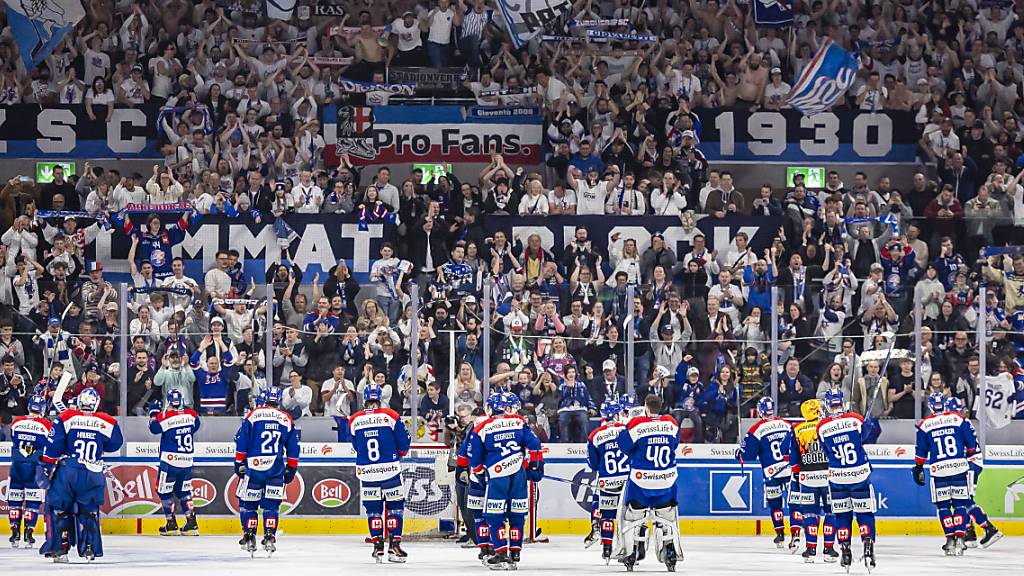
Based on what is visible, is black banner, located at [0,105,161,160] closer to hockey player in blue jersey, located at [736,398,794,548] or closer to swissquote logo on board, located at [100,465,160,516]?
swissquote logo on board, located at [100,465,160,516]

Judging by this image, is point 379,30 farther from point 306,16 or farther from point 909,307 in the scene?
point 909,307

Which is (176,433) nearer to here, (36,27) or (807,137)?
(36,27)

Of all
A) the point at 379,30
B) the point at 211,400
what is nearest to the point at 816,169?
the point at 379,30

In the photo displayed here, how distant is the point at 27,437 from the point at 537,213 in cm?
830

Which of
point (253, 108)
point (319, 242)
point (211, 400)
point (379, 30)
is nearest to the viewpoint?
point (211, 400)

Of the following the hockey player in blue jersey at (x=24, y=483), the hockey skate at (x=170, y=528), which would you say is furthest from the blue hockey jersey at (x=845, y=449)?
the hockey player in blue jersey at (x=24, y=483)

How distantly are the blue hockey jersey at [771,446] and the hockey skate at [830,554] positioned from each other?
3.95 feet

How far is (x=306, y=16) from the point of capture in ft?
94.4

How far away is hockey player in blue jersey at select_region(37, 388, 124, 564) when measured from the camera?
16.7m

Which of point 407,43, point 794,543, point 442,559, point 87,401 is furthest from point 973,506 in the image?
point 407,43

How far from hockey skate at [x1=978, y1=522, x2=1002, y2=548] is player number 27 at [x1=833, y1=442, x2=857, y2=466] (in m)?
3.02

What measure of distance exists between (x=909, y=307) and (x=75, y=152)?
14.0 m

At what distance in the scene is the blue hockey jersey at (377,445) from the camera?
1741 centimetres

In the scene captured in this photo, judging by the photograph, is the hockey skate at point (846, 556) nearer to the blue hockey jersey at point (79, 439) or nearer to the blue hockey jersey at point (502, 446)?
the blue hockey jersey at point (502, 446)
